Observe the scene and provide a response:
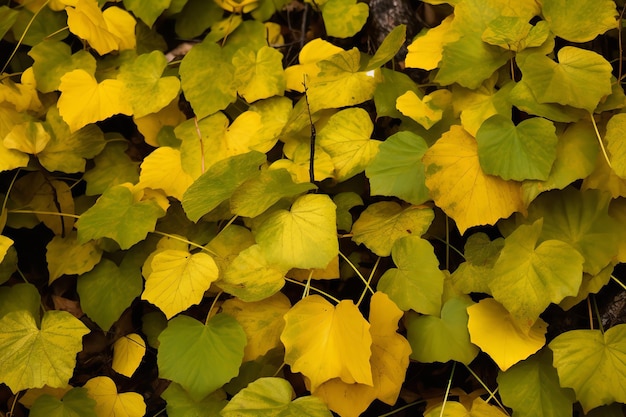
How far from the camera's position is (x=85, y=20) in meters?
1.66

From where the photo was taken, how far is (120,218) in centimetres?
149

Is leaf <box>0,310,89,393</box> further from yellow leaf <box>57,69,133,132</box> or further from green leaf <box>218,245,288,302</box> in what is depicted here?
yellow leaf <box>57,69,133,132</box>

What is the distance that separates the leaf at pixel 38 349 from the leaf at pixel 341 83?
2.52ft

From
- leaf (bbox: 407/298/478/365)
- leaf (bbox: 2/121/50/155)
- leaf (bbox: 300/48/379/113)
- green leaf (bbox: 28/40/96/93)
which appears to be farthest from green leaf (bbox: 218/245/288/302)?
green leaf (bbox: 28/40/96/93)

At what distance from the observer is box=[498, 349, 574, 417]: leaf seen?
4.10ft

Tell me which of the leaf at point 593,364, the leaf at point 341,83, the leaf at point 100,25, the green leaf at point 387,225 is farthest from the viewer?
the leaf at point 100,25

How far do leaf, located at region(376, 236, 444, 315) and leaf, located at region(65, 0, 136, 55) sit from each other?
998mm

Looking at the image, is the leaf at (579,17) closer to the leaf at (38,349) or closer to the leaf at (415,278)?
the leaf at (415,278)

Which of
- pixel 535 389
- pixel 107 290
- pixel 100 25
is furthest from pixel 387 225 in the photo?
pixel 100 25

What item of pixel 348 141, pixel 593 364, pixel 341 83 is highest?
pixel 341 83

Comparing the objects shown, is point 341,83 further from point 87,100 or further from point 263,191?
point 87,100

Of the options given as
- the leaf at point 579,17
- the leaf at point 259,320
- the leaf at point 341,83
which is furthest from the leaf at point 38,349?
the leaf at point 579,17

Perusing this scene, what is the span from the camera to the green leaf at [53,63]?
170cm

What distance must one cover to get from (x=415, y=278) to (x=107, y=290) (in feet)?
2.57
